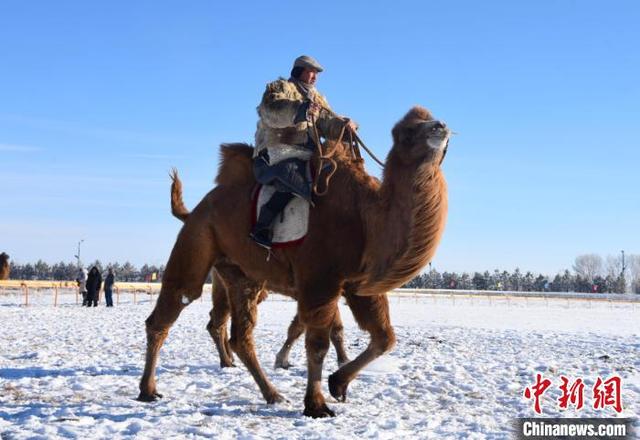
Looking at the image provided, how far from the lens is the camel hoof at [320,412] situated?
5410 millimetres

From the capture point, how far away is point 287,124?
18.9 feet

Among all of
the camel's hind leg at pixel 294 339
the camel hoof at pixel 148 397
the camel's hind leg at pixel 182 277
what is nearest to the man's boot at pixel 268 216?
the camel's hind leg at pixel 182 277

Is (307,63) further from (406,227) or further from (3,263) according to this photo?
(3,263)

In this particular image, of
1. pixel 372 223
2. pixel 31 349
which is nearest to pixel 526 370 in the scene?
pixel 372 223

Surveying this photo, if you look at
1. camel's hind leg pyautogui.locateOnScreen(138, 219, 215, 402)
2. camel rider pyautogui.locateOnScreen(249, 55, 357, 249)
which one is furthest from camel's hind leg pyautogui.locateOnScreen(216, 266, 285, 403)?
camel rider pyautogui.locateOnScreen(249, 55, 357, 249)

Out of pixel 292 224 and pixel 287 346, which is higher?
pixel 292 224

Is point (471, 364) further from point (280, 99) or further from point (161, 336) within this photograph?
point (280, 99)

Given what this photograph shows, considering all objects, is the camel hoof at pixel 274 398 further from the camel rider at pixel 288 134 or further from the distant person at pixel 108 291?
the distant person at pixel 108 291

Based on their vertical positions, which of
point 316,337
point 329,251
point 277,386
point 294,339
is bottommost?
point 277,386

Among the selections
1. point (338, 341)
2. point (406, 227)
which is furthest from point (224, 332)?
point (406, 227)

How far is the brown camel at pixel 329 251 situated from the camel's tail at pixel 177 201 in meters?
1.31

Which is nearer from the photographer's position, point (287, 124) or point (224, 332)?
point (287, 124)

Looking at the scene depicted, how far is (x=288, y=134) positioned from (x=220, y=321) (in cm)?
347

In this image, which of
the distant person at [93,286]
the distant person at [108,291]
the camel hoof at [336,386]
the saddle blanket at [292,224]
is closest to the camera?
the saddle blanket at [292,224]
